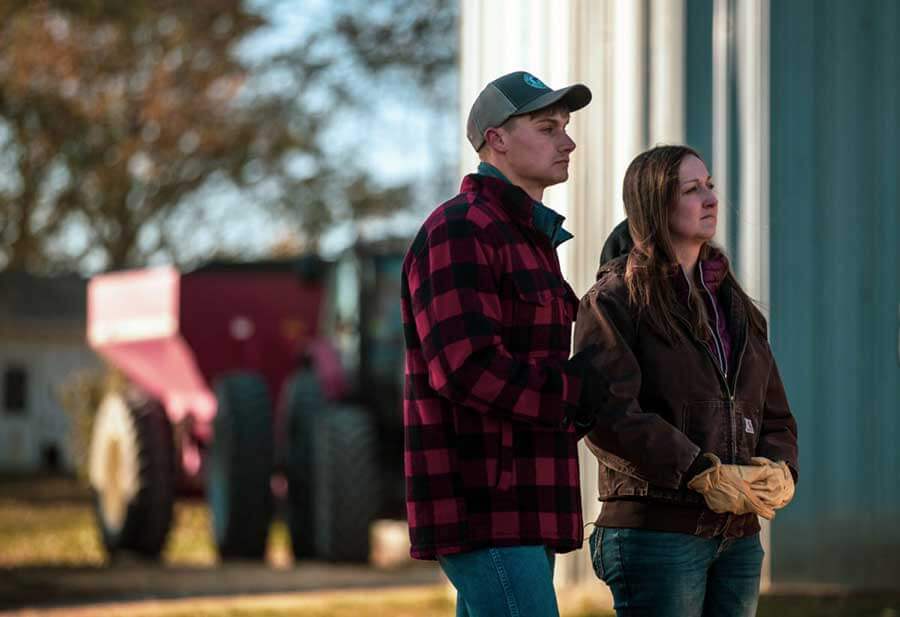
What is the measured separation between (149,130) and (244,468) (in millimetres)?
15407

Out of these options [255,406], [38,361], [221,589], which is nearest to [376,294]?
[255,406]

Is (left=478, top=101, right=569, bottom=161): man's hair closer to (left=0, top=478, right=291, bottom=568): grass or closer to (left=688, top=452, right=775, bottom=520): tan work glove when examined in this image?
(left=688, top=452, right=775, bottom=520): tan work glove

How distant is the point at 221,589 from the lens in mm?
10664

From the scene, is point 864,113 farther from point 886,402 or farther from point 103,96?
point 103,96

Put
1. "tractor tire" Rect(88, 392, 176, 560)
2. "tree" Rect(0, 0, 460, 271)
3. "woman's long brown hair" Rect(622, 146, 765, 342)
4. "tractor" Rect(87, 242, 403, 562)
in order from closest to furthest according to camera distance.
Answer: "woman's long brown hair" Rect(622, 146, 765, 342) → "tractor" Rect(87, 242, 403, 562) → "tractor tire" Rect(88, 392, 176, 560) → "tree" Rect(0, 0, 460, 271)

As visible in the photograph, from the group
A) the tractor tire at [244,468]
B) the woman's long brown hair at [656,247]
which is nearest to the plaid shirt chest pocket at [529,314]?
the woman's long brown hair at [656,247]

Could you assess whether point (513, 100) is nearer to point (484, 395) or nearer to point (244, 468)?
point (484, 395)

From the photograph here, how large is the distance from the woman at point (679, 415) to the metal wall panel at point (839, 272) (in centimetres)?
453

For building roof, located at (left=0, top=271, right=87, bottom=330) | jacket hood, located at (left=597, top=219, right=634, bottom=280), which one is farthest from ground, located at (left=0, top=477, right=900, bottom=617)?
building roof, located at (left=0, top=271, right=87, bottom=330)

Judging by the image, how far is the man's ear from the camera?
3410mm

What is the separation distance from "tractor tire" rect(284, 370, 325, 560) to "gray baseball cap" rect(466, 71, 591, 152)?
8.19 metres

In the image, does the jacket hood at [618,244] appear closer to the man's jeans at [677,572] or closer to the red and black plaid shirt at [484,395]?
the red and black plaid shirt at [484,395]

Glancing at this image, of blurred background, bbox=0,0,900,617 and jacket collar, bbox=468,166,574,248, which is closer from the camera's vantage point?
jacket collar, bbox=468,166,574,248

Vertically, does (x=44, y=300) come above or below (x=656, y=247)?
below
